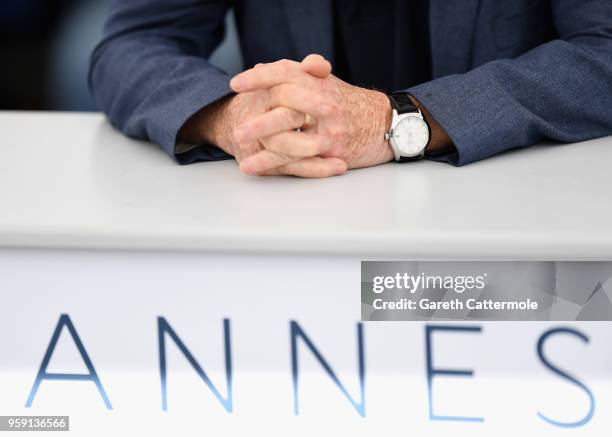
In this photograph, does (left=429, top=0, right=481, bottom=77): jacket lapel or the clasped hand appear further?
(left=429, top=0, right=481, bottom=77): jacket lapel

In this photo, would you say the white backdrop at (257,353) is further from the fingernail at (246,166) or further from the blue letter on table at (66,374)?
the fingernail at (246,166)

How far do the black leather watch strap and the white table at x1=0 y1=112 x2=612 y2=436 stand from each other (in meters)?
0.14

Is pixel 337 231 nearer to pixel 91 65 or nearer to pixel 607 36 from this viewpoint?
pixel 607 36

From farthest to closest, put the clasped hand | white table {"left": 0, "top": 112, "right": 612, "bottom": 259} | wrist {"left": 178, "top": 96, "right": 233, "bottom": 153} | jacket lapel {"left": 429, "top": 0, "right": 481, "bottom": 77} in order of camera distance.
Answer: jacket lapel {"left": 429, "top": 0, "right": 481, "bottom": 77} → wrist {"left": 178, "top": 96, "right": 233, "bottom": 153} → the clasped hand → white table {"left": 0, "top": 112, "right": 612, "bottom": 259}

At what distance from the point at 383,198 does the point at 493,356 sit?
21 centimetres

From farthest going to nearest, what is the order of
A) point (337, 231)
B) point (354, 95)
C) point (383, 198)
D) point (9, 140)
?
point (9, 140), point (354, 95), point (383, 198), point (337, 231)

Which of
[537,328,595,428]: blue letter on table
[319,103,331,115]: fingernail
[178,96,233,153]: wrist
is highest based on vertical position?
[178,96,233,153]: wrist

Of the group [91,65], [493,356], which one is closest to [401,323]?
[493,356]

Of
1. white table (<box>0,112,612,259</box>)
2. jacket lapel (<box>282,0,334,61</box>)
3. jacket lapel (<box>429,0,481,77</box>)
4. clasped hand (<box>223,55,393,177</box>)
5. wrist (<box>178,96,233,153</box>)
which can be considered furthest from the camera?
jacket lapel (<box>282,0,334,61</box>)

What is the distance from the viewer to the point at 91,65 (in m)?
1.37

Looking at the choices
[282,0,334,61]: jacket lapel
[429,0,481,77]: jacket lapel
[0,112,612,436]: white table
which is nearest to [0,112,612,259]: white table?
[0,112,612,436]: white table

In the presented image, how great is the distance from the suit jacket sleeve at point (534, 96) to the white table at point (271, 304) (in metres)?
0.12

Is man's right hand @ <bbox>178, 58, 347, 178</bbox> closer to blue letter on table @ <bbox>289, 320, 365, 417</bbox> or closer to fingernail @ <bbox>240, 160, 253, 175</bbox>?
A: fingernail @ <bbox>240, 160, 253, 175</bbox>

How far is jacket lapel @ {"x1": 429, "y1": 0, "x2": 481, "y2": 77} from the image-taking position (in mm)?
1253
